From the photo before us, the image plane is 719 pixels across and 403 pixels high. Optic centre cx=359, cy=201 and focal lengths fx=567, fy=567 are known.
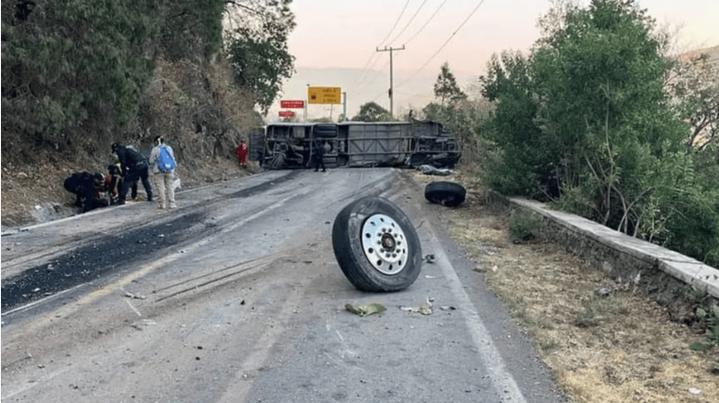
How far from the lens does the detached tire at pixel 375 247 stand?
6.30 meters

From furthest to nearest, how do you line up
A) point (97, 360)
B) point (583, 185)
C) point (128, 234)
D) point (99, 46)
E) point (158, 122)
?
point (158, 122)
point (99, 46)
point (583, 185)
point (128, 234)
point (97, 360)

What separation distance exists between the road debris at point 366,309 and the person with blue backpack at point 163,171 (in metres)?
8.67

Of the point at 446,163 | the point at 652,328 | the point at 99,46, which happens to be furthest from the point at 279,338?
the point at 446,163

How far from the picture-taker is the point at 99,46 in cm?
1441

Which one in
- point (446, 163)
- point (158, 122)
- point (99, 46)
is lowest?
point (446, 163)

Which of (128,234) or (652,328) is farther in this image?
(128,234)

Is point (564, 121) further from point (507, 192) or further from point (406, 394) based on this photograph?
point (406, 394)

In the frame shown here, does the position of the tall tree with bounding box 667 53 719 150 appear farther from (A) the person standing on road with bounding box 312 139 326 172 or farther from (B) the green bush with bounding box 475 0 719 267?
(A) the person standing on road with bounding box 312 139 326 172

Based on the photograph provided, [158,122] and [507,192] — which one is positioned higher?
[158,122]

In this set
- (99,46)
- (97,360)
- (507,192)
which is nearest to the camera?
(97,360)

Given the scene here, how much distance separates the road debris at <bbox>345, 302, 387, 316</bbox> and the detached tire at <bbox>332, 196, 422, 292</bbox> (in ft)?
1.54

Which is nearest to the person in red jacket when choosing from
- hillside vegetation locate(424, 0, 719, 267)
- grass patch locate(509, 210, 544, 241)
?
hillside vegetation locate(424, 0, 719, 267)

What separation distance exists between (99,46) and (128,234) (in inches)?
269

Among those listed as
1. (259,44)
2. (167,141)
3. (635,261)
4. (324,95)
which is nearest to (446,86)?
(324,95)
